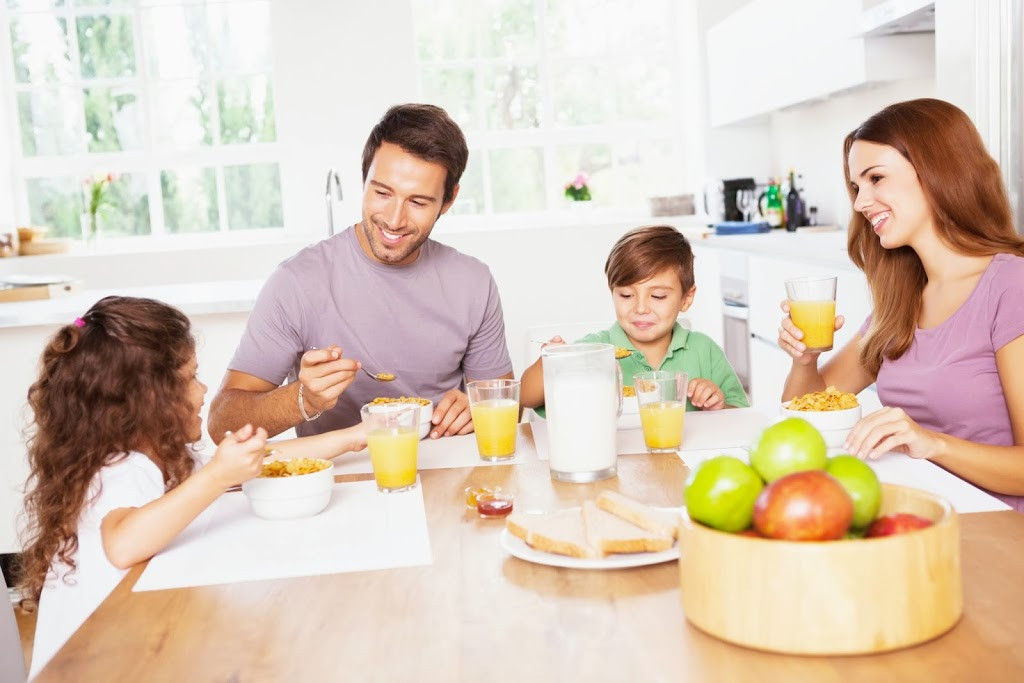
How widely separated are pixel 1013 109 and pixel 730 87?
2873mm

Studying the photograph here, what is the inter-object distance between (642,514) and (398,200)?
4.10ft

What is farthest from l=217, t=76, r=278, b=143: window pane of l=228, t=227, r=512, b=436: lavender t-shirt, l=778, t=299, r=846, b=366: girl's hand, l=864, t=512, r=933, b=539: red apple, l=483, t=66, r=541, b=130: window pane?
l=864, t=512, r=933, b=539: red apple

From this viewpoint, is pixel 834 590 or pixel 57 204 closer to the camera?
pixel 834 590

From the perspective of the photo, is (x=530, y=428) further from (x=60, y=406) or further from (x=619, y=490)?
(x=60, y=406)

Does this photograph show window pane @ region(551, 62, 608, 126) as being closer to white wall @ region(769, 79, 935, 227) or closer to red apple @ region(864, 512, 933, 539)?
white wall @ region(769, 79, 935, 227)

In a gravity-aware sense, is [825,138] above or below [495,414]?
above

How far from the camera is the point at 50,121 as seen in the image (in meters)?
6.01

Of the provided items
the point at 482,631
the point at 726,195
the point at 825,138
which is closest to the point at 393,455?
the point at 482,631

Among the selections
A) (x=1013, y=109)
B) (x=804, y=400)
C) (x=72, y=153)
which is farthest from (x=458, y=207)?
(x=804, y=400)

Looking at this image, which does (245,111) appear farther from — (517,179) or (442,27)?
(517,179)

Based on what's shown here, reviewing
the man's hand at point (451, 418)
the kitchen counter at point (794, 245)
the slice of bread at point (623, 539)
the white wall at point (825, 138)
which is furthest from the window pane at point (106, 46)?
the slice of bread at point (623, 539)

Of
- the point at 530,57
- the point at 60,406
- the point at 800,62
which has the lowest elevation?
the point at 60,406

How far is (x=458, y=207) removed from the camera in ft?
20.1

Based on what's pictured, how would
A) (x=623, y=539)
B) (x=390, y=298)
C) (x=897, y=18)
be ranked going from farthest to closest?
(x=897, y=18) < (x=390, y=298) < (x=623, y=539)
